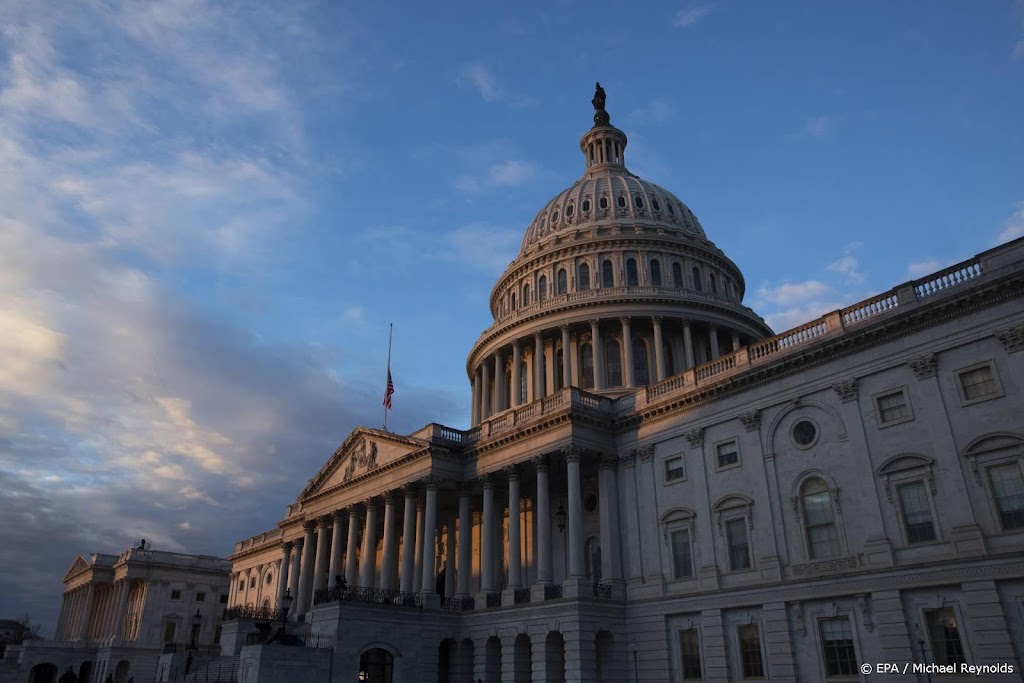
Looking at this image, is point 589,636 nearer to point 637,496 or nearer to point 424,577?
point 637,496

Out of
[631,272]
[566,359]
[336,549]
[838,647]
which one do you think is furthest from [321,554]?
[838,647]

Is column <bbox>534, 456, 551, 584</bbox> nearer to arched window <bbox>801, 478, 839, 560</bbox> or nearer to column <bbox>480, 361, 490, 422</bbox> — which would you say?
arched window <bbox>801, 478, 839, 560</bbox>

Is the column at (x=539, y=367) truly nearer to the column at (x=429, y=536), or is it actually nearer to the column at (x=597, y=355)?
the column at (x=597, y=355)

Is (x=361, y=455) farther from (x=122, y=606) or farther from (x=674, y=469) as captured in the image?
(x=122, y=606)

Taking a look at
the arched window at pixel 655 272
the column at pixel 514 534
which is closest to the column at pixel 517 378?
the arched window at pixel 655 272

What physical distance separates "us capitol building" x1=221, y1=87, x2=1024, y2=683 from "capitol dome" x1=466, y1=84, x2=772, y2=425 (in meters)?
0.41

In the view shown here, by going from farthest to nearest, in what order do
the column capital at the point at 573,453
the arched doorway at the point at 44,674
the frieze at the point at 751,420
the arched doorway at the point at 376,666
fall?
the arched doorway at the point at 44,674
the arched doorway at the point at 376,666
the column capital at the point at 573,453
the frieze at the point at 751,420

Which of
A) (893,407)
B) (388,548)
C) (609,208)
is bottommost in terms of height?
(388,548)

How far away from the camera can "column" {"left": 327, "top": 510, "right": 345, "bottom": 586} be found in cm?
5716

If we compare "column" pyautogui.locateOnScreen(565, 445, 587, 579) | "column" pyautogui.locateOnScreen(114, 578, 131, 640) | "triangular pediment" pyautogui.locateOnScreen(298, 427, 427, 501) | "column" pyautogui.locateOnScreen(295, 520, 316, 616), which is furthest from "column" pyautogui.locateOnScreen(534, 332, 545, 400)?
"column" pyautogui.locateOnScreen(114, 578, 131, 640)

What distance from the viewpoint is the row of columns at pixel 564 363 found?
60.4 metres

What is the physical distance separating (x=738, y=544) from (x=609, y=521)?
7625 millimetres

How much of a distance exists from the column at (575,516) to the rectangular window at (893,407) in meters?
16.0

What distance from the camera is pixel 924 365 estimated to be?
31.7 m
